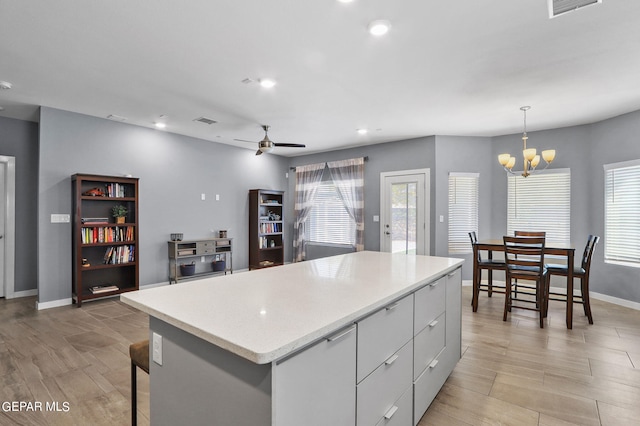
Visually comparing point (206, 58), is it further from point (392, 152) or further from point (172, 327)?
point (392, 152)

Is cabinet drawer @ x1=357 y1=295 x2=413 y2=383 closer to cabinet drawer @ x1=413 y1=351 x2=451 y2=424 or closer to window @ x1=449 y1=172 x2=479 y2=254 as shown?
cabinet drawer @ x1=413 y1=351 x2=451 y2=424

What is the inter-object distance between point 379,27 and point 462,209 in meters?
4.22

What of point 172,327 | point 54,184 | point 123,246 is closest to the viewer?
point 172,327

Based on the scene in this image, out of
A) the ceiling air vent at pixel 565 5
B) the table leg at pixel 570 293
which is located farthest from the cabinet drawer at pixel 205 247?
the ceiling air vent at pixel 565 5

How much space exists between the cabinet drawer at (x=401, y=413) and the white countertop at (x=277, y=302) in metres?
0.54

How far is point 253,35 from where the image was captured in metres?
2.50

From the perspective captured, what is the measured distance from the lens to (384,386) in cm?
148

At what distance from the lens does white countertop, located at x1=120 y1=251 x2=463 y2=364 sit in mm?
993

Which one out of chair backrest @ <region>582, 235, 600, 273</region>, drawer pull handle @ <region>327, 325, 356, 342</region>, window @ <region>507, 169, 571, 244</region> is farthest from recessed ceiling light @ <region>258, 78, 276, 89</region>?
window @ <region>507, 169, 571, 244</region>

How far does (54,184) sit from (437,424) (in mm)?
5233

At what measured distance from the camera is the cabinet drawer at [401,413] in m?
1.50

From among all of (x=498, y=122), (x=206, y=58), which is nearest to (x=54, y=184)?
(x=206, y=58)

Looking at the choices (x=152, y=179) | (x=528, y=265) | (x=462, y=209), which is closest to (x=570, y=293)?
(x=528, y=265)

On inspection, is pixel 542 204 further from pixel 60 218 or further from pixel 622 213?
pixel 60 218
